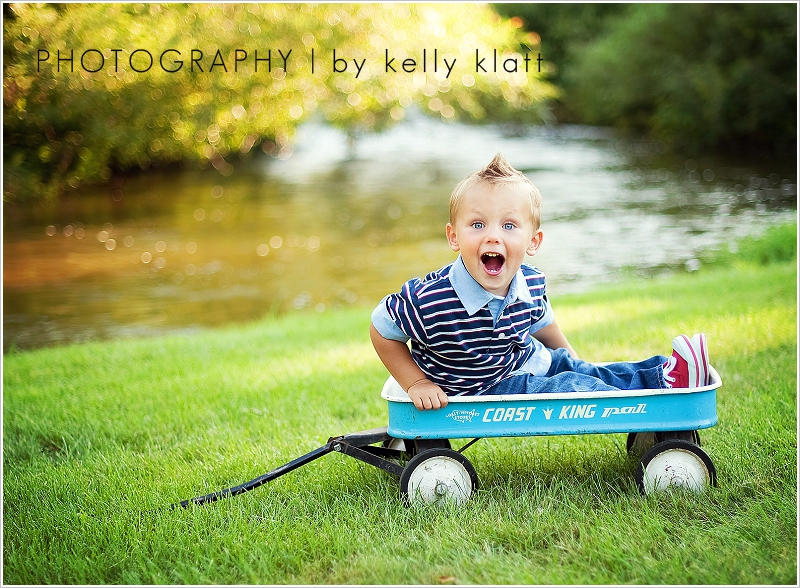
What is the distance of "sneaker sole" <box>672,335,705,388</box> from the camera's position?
121 inches

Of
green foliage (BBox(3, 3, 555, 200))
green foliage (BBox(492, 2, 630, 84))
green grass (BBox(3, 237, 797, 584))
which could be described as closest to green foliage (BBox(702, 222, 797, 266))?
green grass (BBox(3, 237, 797, 584))

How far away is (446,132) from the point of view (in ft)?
96.2

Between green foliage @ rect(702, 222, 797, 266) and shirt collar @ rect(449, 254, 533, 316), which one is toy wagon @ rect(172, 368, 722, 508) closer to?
shirt collar @ rect(449, 254, 533, 316)

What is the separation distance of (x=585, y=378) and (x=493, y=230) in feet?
2.27

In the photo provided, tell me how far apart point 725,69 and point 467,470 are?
22.6 meters

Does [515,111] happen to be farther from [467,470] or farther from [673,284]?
[467,470]

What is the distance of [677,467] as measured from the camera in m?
3.07

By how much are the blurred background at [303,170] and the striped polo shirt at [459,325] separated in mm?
4291

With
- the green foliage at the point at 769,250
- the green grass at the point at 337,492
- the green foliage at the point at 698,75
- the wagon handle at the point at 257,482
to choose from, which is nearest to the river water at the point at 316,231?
the green foliage at the point at 769,250

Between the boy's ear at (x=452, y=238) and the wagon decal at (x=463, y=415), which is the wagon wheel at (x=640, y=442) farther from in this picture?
the boy's ear at (x=452, y=238)

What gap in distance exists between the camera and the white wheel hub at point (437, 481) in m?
3.08

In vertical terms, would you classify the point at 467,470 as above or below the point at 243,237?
below

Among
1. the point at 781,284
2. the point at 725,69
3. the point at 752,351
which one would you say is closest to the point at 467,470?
the point at 752,351

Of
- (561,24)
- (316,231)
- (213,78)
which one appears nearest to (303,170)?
(316,231)
